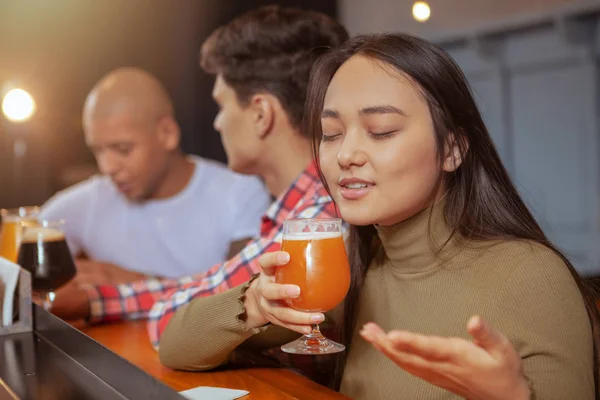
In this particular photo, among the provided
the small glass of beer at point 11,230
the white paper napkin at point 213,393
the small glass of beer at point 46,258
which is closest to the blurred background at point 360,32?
the small glass of beer at point 11,230

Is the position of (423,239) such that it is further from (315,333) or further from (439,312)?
(315,333)

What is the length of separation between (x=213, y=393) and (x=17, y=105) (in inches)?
132

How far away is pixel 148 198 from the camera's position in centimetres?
336

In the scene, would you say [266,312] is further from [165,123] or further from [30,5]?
[30,5]

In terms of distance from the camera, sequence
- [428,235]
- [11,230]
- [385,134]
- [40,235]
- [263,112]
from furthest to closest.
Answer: [11,230], [263,112], [40,235], [428,235], [385,134]

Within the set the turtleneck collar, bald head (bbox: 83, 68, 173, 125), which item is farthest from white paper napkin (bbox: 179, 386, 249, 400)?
bald head (bbox: 83, 68, 173, 125)

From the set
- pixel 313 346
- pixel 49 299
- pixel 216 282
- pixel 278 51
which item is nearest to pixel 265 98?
pixel 278 51

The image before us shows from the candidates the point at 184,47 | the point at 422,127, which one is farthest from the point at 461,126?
the point at 184,47

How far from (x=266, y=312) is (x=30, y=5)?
3.76 meters

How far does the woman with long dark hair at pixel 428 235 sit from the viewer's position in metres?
1.27

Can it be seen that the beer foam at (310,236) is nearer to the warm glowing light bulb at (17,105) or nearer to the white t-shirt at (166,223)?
the white t-shirt at (166,223)

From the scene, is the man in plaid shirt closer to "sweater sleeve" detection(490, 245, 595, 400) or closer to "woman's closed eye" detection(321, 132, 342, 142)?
"woman's closed eye" detection(321, 132, 342, 142)

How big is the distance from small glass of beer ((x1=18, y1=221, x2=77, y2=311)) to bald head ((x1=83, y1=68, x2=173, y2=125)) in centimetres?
114

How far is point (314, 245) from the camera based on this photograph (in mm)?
1394
